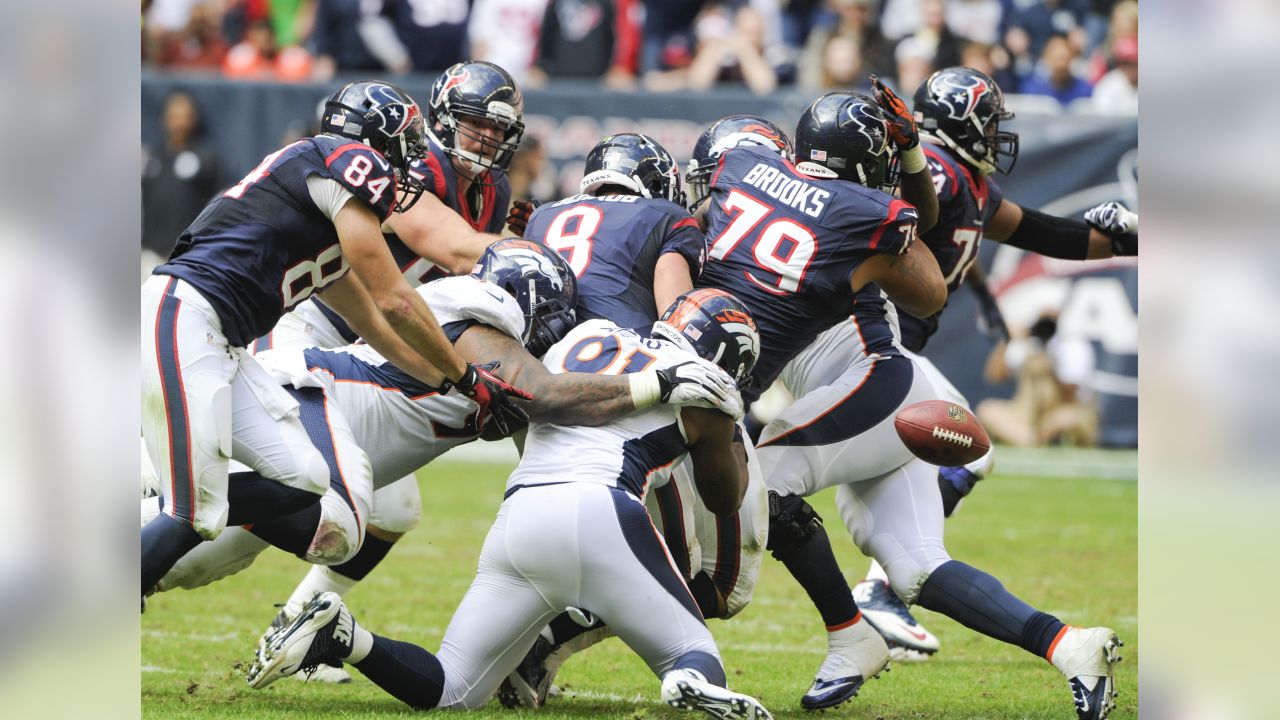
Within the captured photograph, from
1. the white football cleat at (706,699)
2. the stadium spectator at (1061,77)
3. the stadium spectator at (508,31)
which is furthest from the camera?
the stadium spectator at (508,31)

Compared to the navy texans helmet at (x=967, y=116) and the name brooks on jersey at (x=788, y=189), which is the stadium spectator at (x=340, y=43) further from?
the name brooks on jersey at (x=788, y=189)

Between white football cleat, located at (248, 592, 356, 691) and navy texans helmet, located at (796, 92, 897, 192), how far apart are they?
2.02 metres

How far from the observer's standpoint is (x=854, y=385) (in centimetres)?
500

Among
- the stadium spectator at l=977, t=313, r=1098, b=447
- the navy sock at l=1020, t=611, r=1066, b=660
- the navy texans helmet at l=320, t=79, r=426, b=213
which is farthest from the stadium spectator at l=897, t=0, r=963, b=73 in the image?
the navy sock at l=1020, t=611, r=1066, b=660

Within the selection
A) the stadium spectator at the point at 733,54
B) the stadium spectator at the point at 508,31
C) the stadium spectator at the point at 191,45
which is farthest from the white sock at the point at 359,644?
the stadium spectator at the point at 191,45

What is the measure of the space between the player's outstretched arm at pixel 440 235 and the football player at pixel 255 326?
2.40ft

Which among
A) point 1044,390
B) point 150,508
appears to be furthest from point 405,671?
point 1044,390

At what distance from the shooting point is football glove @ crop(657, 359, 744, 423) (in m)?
4.01

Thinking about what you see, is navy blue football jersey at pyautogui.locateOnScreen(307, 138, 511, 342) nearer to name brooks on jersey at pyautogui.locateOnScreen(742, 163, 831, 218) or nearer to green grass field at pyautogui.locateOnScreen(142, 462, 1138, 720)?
name brooks on jersey at pyautogui.locateOnScreen(742, 163, 831, 218)

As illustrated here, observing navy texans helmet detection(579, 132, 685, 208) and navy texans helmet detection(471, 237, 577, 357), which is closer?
navy texans helmet detection(471, 237, 577, 357)

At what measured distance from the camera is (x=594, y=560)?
390cm

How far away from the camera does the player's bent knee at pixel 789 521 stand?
15.8 feet

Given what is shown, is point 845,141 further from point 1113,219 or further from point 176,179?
point 176,179

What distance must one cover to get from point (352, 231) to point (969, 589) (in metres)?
2.04
